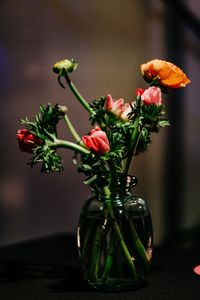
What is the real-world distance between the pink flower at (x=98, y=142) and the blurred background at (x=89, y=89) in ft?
2.44

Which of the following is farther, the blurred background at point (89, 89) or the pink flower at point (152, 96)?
the blurred background at point (89, 89)

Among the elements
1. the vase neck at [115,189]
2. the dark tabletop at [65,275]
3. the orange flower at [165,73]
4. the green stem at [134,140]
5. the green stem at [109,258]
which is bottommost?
the dark tabletop at [65,275]

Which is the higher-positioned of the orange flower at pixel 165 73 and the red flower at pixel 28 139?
the orange flower at pixel 165 73

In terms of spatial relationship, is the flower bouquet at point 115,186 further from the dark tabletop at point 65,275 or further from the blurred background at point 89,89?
the blurred background at point 89,89

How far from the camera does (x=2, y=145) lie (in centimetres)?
171

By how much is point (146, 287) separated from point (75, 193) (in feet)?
2.87

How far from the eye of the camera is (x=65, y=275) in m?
1.22

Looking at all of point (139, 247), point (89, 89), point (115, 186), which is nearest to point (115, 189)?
point (115, 186)

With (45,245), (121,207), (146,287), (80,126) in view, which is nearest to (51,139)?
(121,207)

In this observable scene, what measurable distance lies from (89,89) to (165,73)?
0.93 meters

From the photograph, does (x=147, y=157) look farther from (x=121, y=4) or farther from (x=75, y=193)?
Answer: (x=121, y=4)

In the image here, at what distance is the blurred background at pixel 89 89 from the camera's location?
→ 174cm

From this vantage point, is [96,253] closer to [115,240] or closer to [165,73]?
[115,240]

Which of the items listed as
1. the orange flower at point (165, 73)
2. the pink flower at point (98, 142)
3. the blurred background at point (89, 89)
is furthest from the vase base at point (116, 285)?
the blurred background at point (89, 89)
